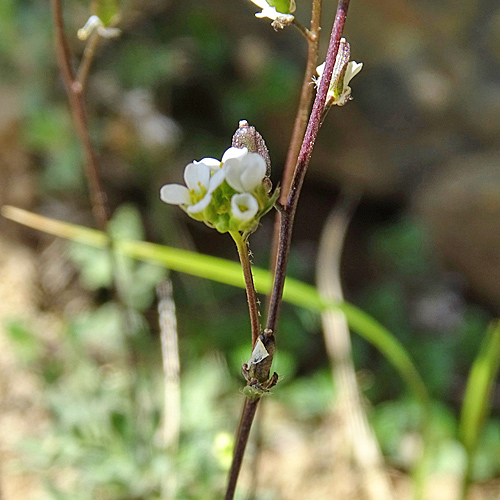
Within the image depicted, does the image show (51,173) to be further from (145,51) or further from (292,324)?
(292,324)

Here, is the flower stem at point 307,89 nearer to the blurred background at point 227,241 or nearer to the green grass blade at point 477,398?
the green grass blade at point 477,398

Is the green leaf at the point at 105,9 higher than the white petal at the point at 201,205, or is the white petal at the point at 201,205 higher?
the green leaf at the point at 105,9

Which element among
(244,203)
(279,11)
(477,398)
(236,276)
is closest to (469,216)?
(477,398)

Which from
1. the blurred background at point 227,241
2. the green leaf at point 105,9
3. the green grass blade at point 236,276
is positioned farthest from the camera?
the blurred background at point 227,241

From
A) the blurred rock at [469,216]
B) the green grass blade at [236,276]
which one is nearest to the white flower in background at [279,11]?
the green grass blade at [236,276]

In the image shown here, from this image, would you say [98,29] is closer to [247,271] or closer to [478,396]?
[247,271]

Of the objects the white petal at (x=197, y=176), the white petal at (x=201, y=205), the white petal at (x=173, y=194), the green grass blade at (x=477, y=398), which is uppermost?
the green grass blade at (x=477, y=398)

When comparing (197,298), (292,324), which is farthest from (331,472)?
(197,298)

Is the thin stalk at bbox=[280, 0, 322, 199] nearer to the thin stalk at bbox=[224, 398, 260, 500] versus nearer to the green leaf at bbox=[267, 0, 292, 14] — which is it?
the green leaf at bbox=[267, 0, 292, 14]
